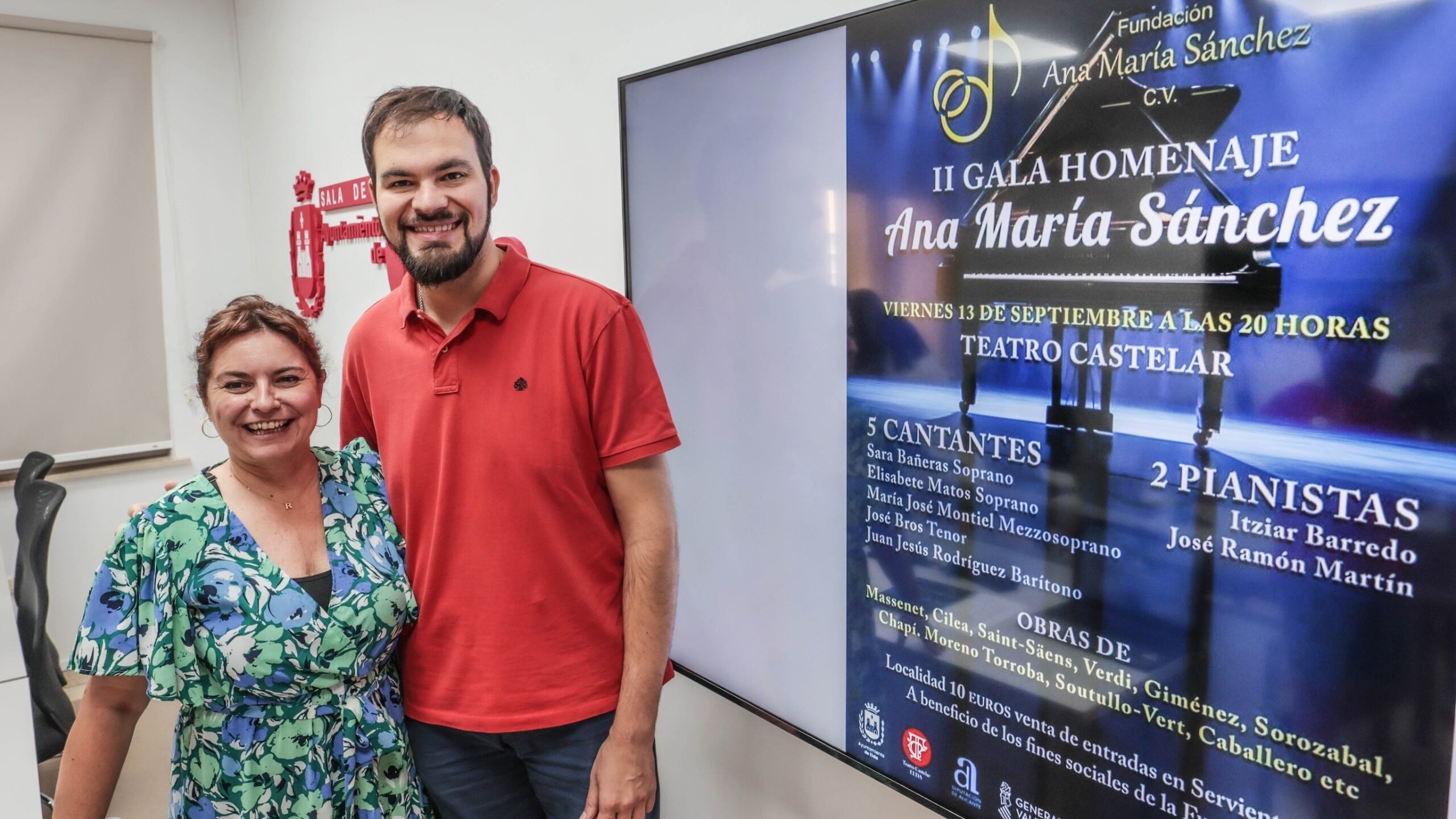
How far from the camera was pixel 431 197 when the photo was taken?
4.29ft

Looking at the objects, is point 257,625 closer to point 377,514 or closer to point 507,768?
point 377,514

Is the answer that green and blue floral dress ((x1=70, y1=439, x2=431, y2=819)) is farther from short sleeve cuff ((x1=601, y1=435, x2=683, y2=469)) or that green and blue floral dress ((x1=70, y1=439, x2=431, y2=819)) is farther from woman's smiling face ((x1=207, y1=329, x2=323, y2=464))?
short sleeve cuff ((x1=601, y1=435, x2=683, y2=469))

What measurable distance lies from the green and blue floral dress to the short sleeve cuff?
1.24ft

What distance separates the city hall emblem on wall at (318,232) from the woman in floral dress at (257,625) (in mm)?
1579

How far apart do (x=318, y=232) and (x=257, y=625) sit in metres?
2.49

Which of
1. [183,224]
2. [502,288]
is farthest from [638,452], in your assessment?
[183,224]

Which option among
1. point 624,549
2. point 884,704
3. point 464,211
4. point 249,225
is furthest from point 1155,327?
point 249,225

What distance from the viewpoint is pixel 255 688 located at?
1.33 m

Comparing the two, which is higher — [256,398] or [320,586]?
[256,398]

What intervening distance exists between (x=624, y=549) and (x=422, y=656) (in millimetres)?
354

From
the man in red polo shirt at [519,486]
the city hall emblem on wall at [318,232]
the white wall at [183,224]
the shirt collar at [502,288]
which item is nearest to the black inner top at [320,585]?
the man in red polo shirt at [519,486]

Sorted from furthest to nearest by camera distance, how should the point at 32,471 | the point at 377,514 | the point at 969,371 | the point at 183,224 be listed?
the point at 183,224 < the point at 32,471 < the point at 377,514 < the point at 969,371

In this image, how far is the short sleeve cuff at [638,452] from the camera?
136 centimetres

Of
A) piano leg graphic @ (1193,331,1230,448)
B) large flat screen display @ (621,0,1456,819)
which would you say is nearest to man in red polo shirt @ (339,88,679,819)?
large flat screen display @ (621,0,1456,819)
